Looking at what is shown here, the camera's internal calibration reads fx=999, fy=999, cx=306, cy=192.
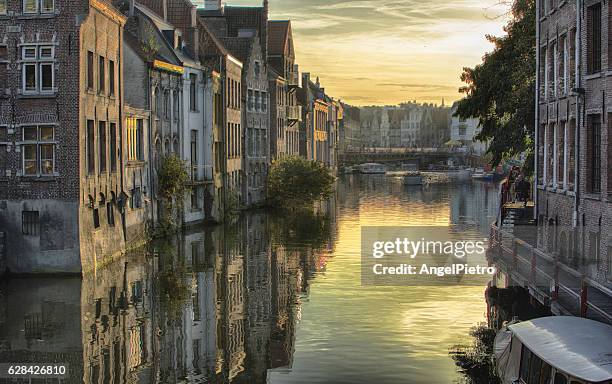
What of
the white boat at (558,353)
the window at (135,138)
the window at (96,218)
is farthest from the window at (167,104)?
the white boat at (558,353)

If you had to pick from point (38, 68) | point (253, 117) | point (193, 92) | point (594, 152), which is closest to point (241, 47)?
point (253, 117)

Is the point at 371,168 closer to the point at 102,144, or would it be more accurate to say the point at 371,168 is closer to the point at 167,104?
the point at 167,104

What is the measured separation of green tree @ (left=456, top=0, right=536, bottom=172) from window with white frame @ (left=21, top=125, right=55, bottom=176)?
20.1 meters

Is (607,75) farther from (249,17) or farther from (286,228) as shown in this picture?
(249,17)

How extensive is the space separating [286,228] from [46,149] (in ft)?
76.8

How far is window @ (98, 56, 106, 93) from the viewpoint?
128 feet

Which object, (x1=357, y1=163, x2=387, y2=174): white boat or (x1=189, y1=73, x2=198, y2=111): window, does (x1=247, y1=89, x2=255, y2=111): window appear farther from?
(x1=357, y1=163, x2=387, y2=174): white boat

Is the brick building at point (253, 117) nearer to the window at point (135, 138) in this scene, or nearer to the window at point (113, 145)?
the window at point (135, 138)

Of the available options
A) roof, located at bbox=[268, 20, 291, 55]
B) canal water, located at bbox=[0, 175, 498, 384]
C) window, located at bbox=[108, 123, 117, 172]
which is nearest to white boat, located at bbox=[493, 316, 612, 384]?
canal water, located at bbox=[0, 175, 498, 384]

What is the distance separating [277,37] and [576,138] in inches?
2499

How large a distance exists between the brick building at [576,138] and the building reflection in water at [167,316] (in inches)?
331

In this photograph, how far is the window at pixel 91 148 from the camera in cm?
3738

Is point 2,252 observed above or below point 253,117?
below

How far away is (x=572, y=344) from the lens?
15969mm
